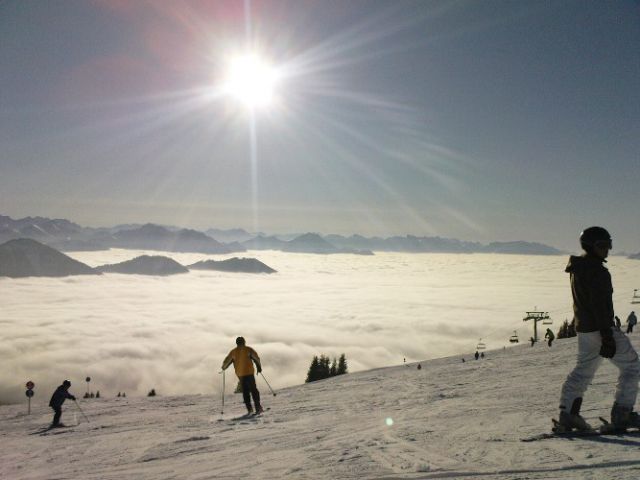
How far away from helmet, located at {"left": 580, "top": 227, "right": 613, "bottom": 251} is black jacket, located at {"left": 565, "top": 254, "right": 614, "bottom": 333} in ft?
0.48

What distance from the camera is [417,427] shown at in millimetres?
6699

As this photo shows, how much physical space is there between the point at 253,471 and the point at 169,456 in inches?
82.8

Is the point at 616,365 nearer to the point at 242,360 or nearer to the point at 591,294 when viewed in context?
the point at 591,294

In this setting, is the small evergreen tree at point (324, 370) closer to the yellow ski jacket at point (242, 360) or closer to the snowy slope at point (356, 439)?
the snowy slope at point (356, 439)

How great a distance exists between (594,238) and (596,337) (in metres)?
1.16

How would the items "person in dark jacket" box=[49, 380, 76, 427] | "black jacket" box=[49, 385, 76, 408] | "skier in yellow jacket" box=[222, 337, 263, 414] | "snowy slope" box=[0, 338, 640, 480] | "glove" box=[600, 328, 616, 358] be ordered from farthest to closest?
"black jacket" box=[49, 385, 76, 408] → "person in dark jacket" box=[49, 380, 76, 427] → "skier in yellow jacket" box=[222, 337, 263, 414] → "glove" box=[600, 328, 616, 358] → "snowy slope" box=[0, 338, 640, 480]

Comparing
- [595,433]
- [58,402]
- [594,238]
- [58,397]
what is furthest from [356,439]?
[58,397]

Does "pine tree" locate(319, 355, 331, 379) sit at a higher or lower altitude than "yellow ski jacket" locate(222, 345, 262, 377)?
lower

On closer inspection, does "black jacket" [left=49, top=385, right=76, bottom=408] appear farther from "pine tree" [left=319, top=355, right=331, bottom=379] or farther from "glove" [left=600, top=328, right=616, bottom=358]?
"pine tree" [left=319, top=355, right=331, bottom=379]

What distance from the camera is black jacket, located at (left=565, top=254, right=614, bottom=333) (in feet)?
16.1

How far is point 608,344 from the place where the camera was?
15.8ft

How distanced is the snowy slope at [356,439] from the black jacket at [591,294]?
4.26ft

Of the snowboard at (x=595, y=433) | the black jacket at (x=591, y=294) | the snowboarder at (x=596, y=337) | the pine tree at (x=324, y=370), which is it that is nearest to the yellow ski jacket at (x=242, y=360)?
the snowboard at (x=595, y=433)

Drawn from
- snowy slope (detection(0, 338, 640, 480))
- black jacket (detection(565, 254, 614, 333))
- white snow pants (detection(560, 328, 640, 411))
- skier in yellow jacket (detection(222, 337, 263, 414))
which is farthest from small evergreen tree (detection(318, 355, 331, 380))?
black jacket (detection(565, 254, 614, 333))
